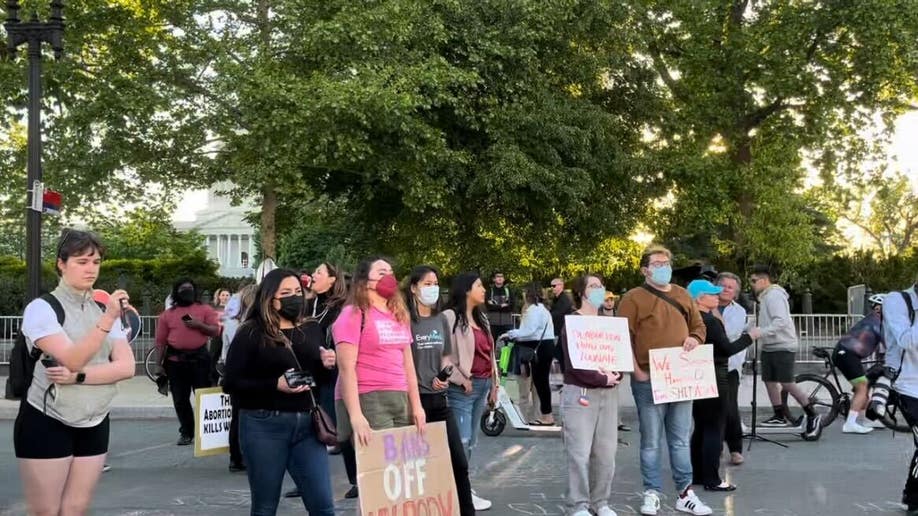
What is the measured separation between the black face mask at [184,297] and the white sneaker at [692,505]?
5.55m

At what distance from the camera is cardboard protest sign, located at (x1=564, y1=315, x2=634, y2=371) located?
659 centimetres

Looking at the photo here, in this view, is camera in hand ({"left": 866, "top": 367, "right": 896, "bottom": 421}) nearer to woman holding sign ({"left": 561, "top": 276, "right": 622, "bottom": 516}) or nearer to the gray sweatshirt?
woman holding sign ({"left": 561, "top": 276, "right": 622, "bottom": 516})

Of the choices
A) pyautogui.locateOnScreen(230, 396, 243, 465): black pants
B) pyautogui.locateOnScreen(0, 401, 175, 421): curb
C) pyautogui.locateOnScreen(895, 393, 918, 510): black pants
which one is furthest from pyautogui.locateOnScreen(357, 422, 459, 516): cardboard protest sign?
pyautogui.locateOnScreen(0, 401, 175, 421): curb

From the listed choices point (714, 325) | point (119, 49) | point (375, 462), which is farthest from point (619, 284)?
point (375, 462)

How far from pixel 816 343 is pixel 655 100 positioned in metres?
9.60

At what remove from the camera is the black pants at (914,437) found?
21.3ft

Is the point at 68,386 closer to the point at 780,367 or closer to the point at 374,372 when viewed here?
the point at 374,372

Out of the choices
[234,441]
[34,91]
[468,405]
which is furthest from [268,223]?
[468,405]

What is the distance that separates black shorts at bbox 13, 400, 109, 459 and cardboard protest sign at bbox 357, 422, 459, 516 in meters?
1.42

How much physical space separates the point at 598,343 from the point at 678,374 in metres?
0.77

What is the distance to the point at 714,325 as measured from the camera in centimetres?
765

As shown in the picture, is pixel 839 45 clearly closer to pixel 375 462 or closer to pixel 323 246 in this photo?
pixel 375 462

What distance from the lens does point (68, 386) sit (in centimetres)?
429

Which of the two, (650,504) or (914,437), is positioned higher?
(914,437)
